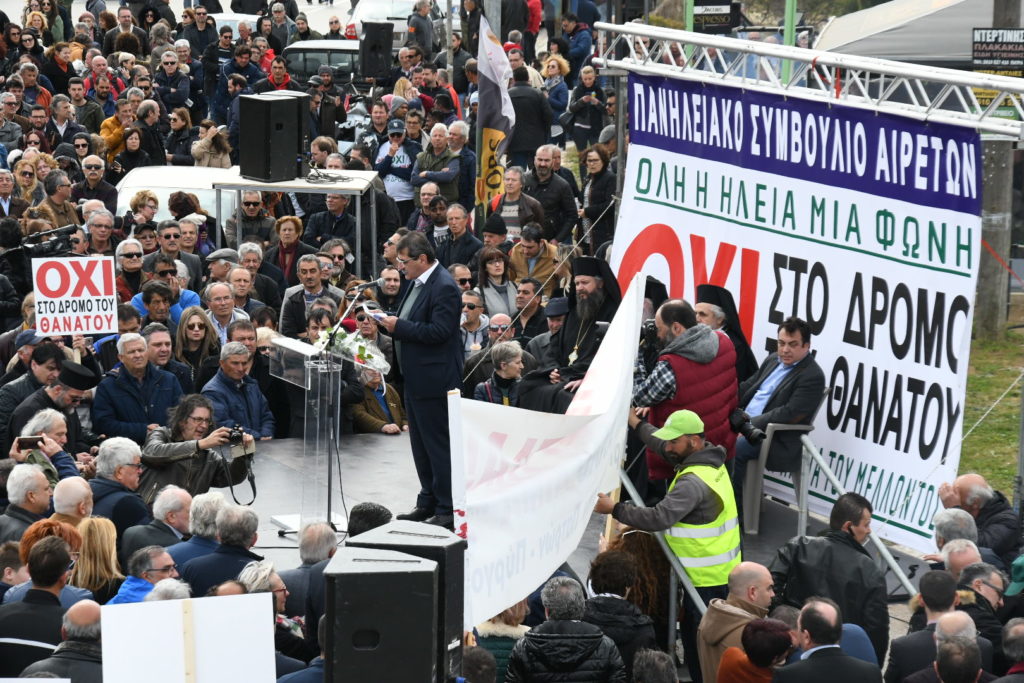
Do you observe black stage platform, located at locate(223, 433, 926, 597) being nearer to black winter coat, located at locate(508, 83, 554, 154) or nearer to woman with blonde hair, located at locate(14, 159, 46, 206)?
woman with blonde hair, located at locate(14, 159, 46, 206)

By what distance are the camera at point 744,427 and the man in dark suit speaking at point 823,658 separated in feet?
9.10

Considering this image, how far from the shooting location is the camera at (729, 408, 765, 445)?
983 centimetres

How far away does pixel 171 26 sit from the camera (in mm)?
29250

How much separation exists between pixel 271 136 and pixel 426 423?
5280 millimetres

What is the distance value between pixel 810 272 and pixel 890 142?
111cm

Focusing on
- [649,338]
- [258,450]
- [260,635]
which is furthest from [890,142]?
[260,635]

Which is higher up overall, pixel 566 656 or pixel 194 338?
pixel 194 338

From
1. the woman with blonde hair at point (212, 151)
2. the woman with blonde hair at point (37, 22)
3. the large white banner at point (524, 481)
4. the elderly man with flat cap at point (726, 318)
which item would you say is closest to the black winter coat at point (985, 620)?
the large white banner at point (524, 481)

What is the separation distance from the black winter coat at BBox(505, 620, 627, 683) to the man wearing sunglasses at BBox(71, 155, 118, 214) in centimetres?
1090

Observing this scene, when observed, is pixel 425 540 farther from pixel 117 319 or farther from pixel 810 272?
pixel 117 319

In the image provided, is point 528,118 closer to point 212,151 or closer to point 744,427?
point 212,151

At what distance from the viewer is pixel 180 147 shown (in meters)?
20.6

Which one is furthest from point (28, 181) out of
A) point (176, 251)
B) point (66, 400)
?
point (66, 400)

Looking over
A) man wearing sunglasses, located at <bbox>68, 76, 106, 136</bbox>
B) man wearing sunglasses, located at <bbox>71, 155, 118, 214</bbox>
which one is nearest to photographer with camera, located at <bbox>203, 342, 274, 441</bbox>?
man wearing sunglasses, located at <bbox>71, 155, 118, 214</bbox>
